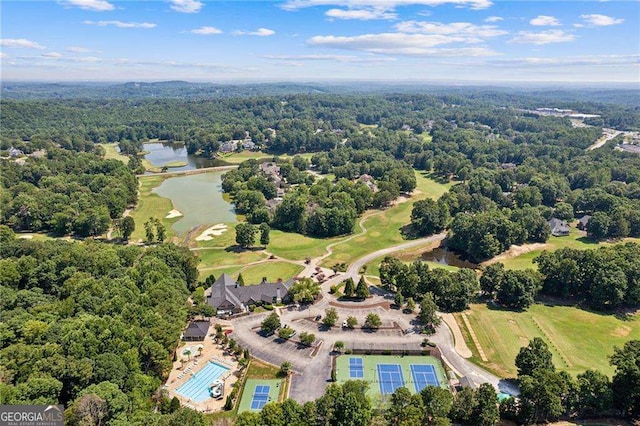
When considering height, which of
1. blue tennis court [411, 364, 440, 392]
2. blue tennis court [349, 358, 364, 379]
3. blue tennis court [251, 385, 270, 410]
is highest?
blue tennis court [411, 364, 440, 392]

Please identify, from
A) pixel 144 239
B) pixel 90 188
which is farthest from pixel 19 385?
pixel 90 188

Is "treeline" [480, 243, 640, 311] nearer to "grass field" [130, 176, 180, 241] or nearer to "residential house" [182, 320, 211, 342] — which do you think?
Result: "residential house" [182, 320, 211, 342]

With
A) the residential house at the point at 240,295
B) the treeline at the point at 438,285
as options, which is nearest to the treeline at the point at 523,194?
the treeline at the point at 438,285

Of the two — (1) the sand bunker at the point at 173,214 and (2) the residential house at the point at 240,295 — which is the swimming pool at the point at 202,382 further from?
(1) the sand bunker at the point at 173,214

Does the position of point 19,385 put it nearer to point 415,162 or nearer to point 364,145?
point 415,162

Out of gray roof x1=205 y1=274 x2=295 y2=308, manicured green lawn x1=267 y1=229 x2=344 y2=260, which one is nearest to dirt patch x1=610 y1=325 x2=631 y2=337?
gray roof x1=205 y1=274 x2=295 y2=308

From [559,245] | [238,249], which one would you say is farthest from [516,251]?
[238,249]
